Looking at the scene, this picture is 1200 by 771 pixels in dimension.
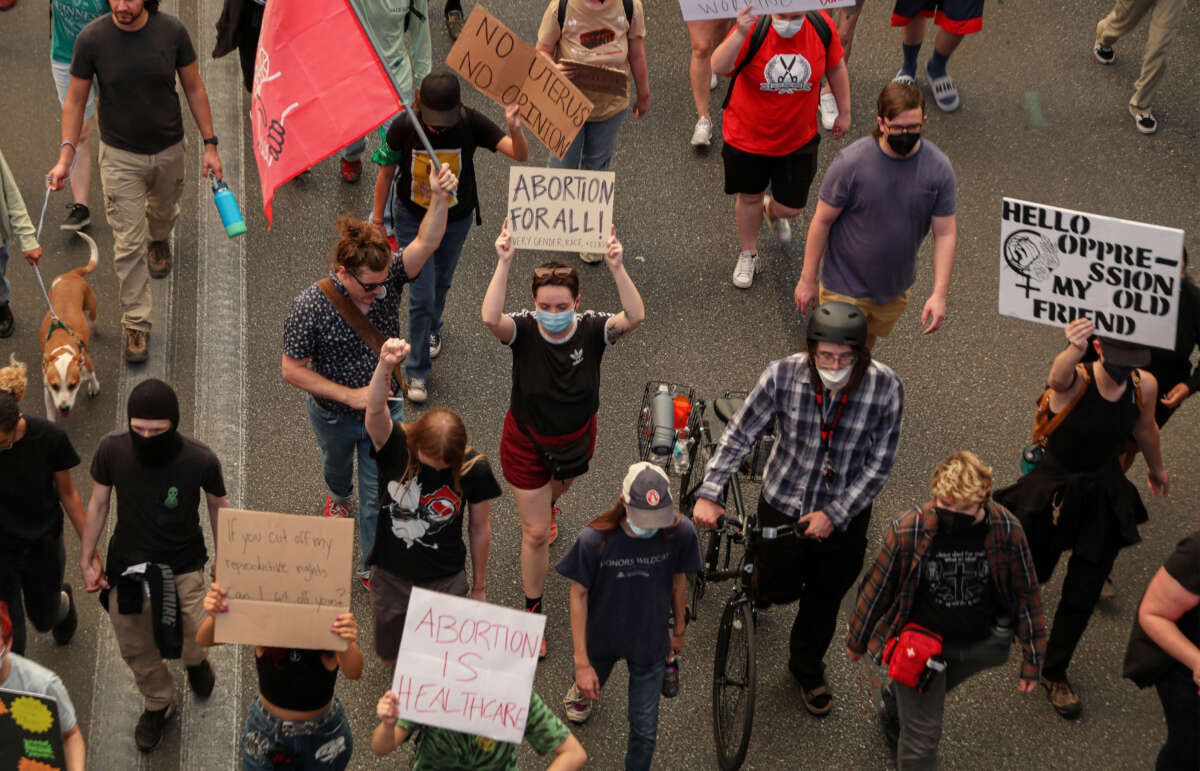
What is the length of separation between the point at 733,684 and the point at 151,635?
8.58ft

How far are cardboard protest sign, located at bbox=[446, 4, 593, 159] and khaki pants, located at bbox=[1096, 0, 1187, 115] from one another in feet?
16.5

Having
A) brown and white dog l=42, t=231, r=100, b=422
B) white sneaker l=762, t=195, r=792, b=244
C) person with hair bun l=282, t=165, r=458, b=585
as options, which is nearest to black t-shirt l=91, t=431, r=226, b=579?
person with hair bun l=282, t=165, r=458, b=585

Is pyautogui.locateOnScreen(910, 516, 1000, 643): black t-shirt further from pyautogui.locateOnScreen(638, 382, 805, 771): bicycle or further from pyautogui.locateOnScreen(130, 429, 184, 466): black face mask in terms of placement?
pyautogui.locateOnScreen(130, 429, 184, 466): black face mask

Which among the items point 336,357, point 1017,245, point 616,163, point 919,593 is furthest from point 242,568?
point 616,163

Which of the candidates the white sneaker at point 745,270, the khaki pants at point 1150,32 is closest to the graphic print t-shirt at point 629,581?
the white sneaker at point 745,270

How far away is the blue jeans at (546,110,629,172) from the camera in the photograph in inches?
331

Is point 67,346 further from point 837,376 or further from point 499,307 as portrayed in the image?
point 837,376

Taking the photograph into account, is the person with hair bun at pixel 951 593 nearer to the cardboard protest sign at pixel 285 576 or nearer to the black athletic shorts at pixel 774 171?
the cardboard protest sign at pixel 285 576

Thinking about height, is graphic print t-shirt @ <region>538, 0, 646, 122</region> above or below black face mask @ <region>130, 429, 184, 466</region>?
above

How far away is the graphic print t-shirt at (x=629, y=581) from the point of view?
17.3 ft

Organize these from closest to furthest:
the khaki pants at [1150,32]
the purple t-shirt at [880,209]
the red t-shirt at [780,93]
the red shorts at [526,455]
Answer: the red shorts at [526,455] → the purple t-shirt at [880,209] → the red t-shirt at [780,93] → the khaki pants at [1150,32]

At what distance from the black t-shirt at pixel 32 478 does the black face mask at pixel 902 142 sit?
13.8ft

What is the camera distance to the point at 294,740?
498 cm

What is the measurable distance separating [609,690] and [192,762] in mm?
1979
